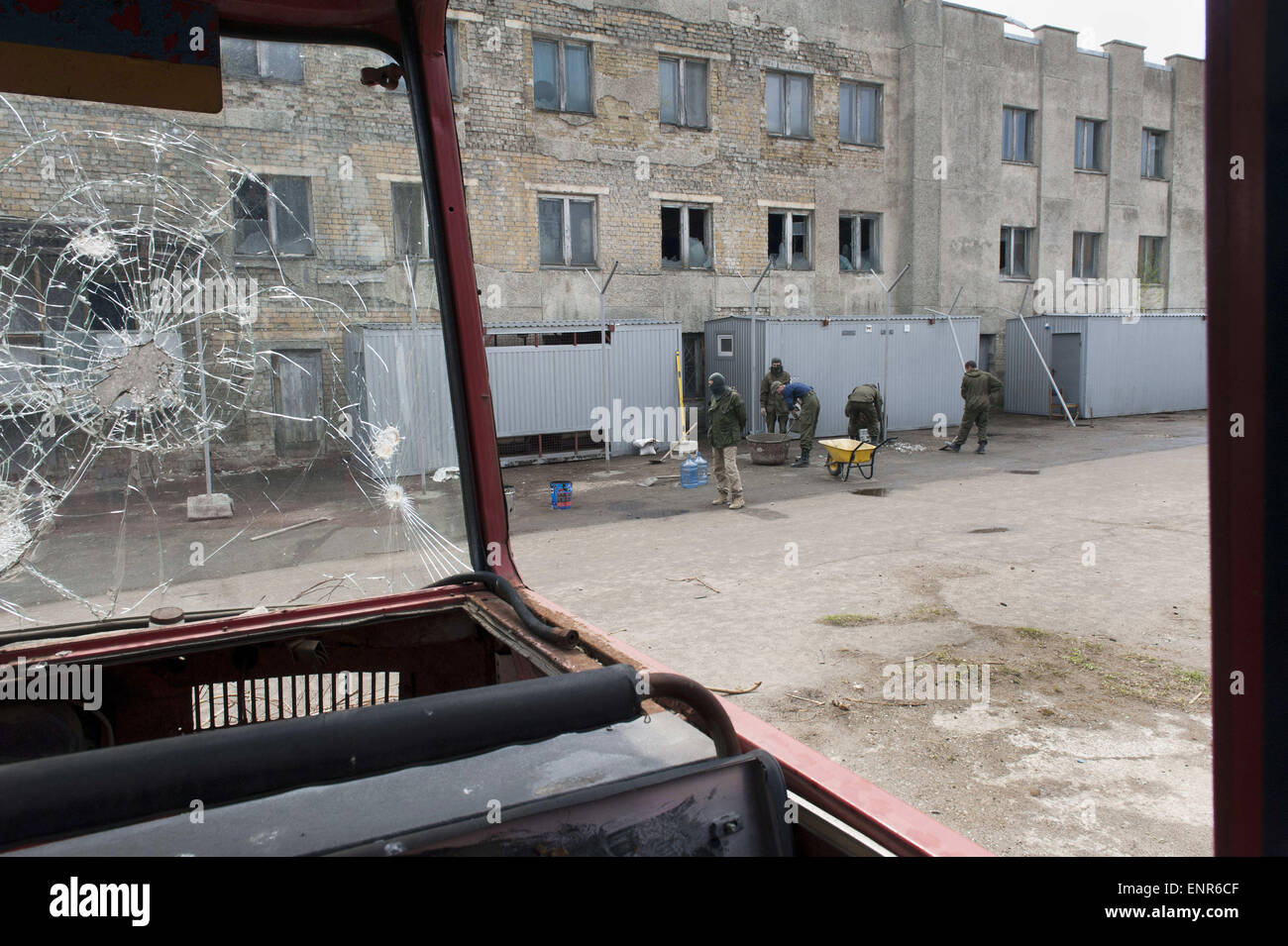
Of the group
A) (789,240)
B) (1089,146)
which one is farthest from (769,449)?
(1089,146)

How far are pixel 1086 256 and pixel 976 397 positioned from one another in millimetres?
11398

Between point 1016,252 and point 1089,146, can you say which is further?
point 1089,146

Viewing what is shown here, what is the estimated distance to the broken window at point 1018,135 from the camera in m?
22.8

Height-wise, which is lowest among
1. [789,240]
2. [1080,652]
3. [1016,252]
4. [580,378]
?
[1080,652]

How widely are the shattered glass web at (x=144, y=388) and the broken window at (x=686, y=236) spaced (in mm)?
16048

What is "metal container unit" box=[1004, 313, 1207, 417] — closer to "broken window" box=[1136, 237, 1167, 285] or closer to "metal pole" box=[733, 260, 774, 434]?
"broken window" box=[1136, 237, 1167, 285]

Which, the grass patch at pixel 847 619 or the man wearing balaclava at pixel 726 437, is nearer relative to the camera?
the grass patch at pixel 847 619

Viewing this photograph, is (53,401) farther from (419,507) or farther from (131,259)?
(419,507)

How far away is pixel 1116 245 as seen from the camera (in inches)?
960

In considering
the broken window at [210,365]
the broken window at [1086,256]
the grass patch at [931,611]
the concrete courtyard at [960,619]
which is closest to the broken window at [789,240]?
the concrete courtyard at [960,619]

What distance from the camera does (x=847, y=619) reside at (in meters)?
6.81

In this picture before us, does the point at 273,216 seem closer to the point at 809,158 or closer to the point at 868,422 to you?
the point at 868,422

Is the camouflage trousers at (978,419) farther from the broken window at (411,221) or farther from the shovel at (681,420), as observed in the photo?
Result: the broken window at (411,221)
